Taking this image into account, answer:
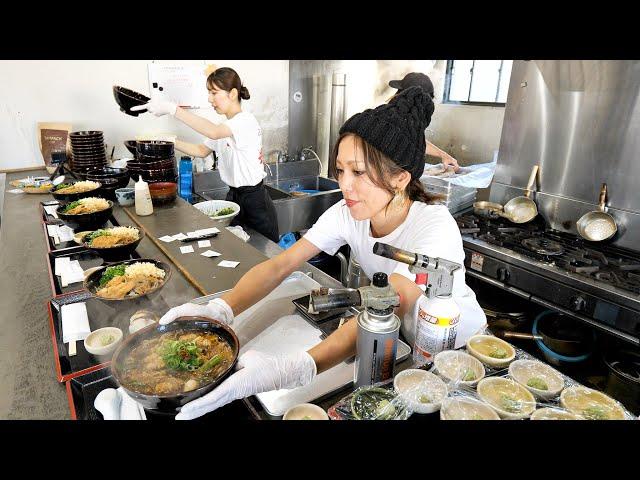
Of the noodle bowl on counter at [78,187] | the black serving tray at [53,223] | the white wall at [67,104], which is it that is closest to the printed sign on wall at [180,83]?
the white wall at [67,104]

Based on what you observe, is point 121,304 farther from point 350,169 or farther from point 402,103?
point 402,103

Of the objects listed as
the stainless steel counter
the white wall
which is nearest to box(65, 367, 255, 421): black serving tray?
the stainless steel counter

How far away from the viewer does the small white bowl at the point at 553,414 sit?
0.93 m

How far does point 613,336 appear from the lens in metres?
2.39

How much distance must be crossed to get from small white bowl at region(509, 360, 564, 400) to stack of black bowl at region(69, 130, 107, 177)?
381cm

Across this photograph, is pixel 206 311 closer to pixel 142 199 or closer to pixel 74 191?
pixel 142 199

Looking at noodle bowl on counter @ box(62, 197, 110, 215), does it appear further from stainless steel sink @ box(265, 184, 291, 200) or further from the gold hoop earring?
stainless steel sink @ box(265, 184, 291, 200)

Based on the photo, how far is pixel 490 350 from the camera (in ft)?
3.89

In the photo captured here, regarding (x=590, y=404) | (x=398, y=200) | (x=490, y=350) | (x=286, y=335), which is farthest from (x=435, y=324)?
(x=398, y=200)

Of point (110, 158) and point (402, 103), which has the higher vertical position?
point (402, 103)

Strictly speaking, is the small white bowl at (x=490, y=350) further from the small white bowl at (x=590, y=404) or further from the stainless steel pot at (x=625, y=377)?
the stainless steel pot at (x=625, y=377)

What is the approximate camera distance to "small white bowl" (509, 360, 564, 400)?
1019 millimetres

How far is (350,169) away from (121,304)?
1.07 m
